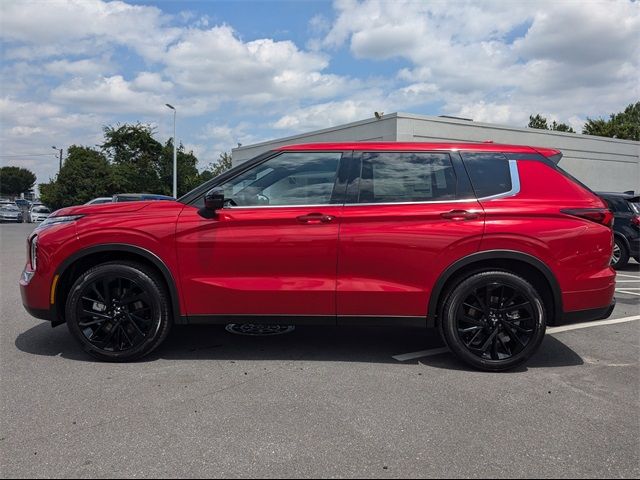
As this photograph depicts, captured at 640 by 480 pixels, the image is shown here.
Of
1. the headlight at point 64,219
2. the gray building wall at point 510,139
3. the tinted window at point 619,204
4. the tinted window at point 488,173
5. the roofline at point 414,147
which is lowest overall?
the headlight at point 64,219

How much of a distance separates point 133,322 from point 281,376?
134 centimetres

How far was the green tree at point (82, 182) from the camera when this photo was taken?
1532 inches

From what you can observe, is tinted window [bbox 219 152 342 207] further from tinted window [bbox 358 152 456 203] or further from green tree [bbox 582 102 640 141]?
green tree [bbox 582 102 640 141]

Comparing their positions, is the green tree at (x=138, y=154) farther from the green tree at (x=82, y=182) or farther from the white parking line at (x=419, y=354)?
the white parking line at (x=419, y=354)

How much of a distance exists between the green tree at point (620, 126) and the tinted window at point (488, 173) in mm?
46545

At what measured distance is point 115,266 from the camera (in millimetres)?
4168

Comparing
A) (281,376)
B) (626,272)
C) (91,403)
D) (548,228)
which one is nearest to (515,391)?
(548,228)

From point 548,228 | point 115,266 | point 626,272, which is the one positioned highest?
point 548,228

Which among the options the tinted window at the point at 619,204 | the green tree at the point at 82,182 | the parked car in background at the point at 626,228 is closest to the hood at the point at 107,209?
the parked car in background at the point at 626,228

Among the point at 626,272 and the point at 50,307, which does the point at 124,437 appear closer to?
the point at 50,307

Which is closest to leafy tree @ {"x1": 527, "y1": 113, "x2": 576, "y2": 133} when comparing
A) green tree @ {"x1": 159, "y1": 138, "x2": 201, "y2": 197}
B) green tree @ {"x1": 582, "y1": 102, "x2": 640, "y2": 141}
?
green tree @ {"x1": 582, "y1": 102, "x2": 640, "y2": 141}

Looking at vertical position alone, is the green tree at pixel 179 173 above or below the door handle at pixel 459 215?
above

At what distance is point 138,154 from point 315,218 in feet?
139

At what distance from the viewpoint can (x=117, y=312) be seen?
4203mm
